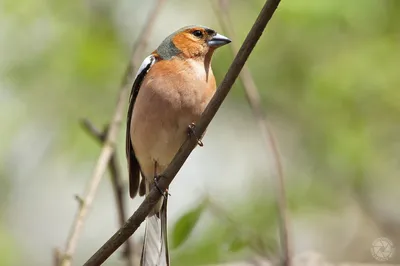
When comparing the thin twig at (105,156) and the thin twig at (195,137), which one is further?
the thin twig at (105,156)

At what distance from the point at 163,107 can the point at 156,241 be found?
837 mm

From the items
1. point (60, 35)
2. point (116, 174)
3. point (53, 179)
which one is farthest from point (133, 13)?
point (116, 174)

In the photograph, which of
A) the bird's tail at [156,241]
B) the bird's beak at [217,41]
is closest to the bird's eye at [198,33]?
the bird's beak at [217,41]

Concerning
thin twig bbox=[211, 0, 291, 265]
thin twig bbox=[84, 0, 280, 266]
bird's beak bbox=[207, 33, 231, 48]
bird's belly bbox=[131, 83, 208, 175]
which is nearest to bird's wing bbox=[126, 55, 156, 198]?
bird's belly bbox=[131, 83, 208, 175]

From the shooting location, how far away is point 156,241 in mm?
4738

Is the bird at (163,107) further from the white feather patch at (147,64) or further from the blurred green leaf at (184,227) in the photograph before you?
the blurred green leaf at (184,227)

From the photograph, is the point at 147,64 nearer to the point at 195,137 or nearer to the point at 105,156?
the point at 105,156

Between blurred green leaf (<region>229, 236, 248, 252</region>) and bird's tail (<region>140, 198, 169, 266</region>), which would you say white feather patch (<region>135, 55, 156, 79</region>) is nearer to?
bird's tail (<region>140, 198, 169, 266</region>)

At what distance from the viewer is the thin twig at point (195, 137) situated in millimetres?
3023

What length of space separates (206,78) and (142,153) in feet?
2.18

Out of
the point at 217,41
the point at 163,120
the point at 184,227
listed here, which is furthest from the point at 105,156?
the point at 217,41

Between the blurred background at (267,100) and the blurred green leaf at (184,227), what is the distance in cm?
141

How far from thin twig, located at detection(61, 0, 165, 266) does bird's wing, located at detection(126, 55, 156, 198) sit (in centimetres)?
7

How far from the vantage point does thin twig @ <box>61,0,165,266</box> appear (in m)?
3.97
